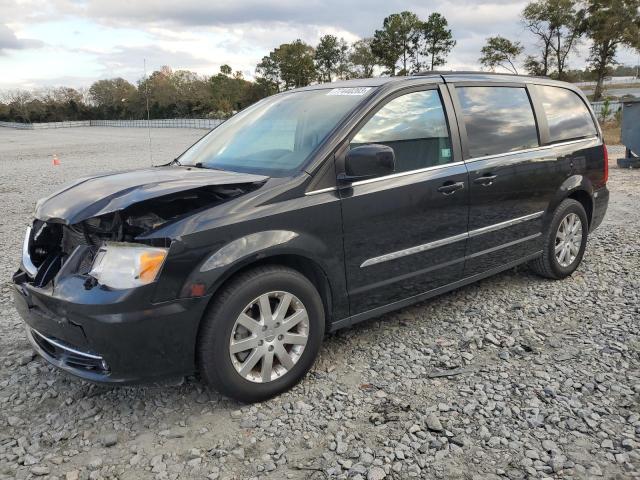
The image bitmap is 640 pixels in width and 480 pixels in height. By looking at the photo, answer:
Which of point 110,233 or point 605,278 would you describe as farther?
point 605,278

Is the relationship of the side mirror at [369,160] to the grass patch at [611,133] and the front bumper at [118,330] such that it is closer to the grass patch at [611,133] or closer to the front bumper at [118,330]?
the front bumper at [118,330]

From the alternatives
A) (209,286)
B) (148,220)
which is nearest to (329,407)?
(209,286)

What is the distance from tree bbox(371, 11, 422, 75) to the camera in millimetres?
68375

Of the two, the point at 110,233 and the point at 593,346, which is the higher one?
the point at 110,233

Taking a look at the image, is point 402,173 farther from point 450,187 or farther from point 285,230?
point 285,230

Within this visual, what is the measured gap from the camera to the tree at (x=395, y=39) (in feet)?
224

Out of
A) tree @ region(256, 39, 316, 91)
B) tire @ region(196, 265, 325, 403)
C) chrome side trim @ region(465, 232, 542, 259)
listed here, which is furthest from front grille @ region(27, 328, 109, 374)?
tree @ region(256, 39, 316, 91)

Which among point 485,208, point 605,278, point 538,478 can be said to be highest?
point 485,208

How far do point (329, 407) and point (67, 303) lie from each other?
1.51 metres

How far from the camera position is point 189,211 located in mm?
2814

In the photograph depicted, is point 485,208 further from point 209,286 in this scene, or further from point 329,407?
point 209,286

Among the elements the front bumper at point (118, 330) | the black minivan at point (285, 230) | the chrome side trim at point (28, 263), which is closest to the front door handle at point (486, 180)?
the black minivan at point (285, 230)

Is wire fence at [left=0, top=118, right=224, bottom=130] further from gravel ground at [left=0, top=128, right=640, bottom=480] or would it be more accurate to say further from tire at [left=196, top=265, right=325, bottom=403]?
tire at [left=196, top=265, right=325, bottom=403]

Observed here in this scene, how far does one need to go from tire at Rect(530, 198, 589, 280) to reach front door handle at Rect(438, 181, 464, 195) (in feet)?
4.47
